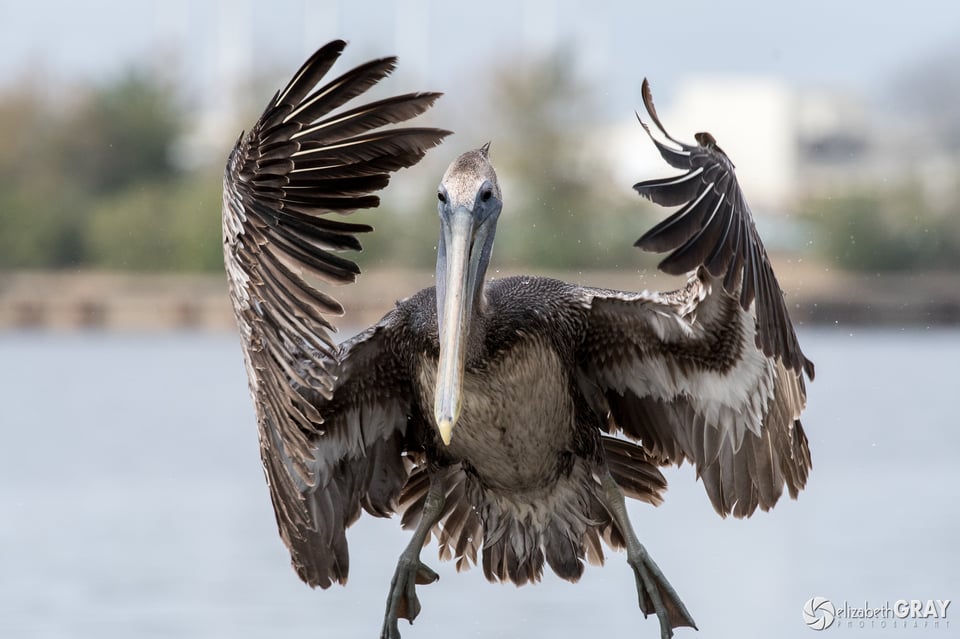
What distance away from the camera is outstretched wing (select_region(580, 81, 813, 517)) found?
22.3ft

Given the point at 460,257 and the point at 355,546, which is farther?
the point at 355,546

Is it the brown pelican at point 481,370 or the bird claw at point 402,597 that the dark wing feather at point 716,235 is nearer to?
the brown pelican at point 481,370

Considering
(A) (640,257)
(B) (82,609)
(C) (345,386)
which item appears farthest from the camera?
(A) (640,257)

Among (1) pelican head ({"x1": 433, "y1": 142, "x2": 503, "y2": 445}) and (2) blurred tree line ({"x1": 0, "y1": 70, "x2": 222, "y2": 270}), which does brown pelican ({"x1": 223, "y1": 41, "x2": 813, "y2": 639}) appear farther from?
(2) blurred tree line ({"x1": 0, "y1": 70, "x2": 222, "y2": 270})

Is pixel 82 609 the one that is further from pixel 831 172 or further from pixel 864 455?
pixel 831 172

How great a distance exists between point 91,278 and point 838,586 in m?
26.1

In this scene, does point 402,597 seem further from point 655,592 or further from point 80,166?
point 80,166

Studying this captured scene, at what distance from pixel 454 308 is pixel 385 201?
2823 cm

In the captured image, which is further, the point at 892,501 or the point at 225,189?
the point at 892,501

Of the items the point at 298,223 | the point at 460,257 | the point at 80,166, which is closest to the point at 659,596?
the point at 460,257

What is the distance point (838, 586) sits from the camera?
9.56m

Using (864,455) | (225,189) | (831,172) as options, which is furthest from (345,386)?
(831,172)

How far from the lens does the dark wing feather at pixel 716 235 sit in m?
5.89

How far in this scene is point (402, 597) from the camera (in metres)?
7.59
